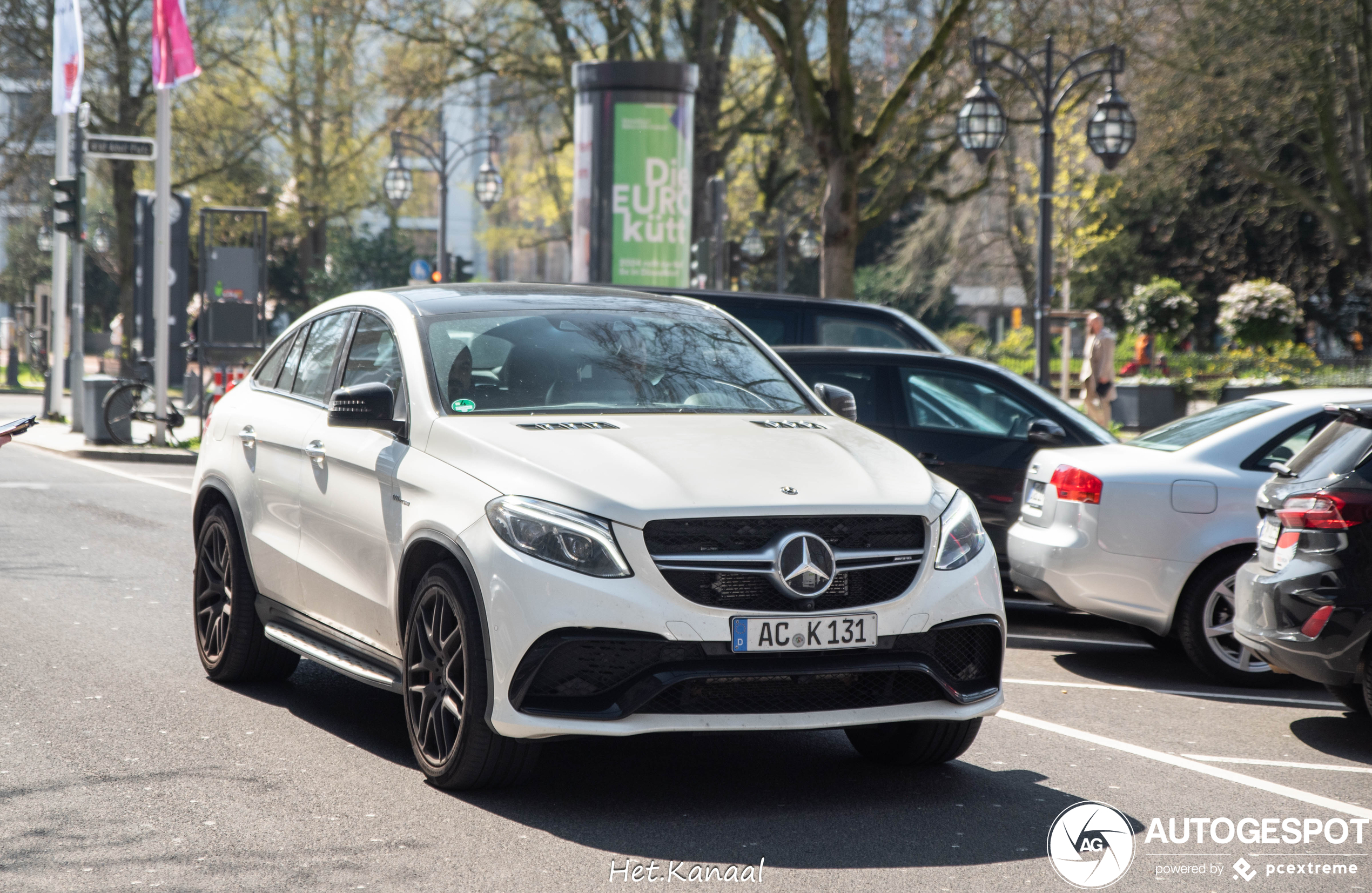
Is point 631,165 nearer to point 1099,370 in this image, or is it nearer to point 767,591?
point 1099,370

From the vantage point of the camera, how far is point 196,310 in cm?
2919

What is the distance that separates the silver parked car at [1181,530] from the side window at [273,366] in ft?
12.4

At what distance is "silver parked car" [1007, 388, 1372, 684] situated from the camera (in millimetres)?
7727

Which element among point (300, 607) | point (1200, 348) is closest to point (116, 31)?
point (1200, 348)

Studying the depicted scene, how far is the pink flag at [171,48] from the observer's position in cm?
2089

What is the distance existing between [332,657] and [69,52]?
2142 cm

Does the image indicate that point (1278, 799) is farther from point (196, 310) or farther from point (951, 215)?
point (951, 215)

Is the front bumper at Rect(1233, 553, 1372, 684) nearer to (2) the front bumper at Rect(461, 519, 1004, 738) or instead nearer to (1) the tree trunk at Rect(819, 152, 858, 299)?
(2) the front bumper at Rect(461, 519, 1004, 738)

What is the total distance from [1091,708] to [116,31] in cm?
3120

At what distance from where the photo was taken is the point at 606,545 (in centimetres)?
479

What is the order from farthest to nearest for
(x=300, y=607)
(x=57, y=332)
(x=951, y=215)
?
(x=951, y=215)
(x=57, y=332)
(x=300, y=607)

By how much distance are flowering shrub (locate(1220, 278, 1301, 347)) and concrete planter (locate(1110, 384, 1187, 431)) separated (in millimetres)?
5631

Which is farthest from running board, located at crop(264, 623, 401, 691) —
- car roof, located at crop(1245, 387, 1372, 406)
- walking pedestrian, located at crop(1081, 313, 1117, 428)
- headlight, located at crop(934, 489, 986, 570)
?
walking pedestrian, located at crop(1081, 313, 1117, 428)

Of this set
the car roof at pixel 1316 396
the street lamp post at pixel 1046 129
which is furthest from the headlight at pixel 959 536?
the street lamp post at pixel 1046 129
